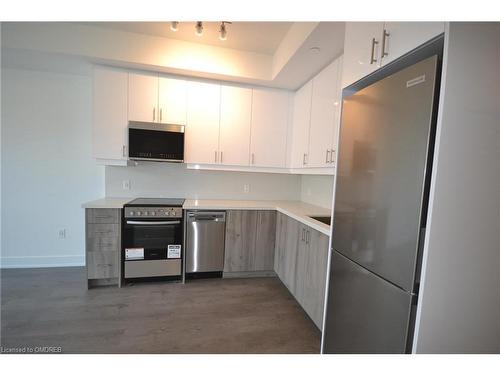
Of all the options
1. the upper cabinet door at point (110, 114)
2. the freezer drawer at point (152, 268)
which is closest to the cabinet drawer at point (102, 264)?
the freezer drawer at point (152, 268)

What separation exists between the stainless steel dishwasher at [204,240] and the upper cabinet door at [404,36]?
2.12 m

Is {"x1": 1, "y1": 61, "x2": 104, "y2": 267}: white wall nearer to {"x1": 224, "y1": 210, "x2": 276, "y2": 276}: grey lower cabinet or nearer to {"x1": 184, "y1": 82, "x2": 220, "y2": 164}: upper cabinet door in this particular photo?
{"x1": 184, "y1": 82, "x2": 220, "y2": 164}: upper cabinet door

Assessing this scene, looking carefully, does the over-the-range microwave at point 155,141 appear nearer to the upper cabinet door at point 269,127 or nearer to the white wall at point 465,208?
the upper cabinet door at point 269,127

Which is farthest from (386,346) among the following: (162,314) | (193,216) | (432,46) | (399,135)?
(193,216)

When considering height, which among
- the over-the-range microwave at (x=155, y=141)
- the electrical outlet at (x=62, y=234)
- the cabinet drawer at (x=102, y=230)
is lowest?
the electrical outlet at (x=62, y=234)

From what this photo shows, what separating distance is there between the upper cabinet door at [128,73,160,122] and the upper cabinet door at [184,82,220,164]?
39 cm

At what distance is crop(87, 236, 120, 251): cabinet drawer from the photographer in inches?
95.2

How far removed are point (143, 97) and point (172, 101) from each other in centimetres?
32

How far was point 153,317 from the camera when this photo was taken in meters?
2.02

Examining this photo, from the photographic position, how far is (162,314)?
6.79 feet

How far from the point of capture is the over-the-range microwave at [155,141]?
101 inches

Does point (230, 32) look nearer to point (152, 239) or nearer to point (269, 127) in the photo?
point (269, 127)

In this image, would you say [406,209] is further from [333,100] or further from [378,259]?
[333,100]

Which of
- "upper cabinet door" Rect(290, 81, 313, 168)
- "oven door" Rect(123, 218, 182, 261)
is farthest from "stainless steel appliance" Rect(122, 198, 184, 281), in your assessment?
"upper cabinet door" Rect(290, 81, 313, 168)
